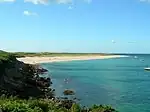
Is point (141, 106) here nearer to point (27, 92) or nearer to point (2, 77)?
point (27, 92)

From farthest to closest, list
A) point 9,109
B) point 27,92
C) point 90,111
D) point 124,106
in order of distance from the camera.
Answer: point 27,92
point 124,106
point 90,111
point 9,109

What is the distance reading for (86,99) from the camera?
161ft

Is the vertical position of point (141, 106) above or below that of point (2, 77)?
below

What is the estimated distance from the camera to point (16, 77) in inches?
2191

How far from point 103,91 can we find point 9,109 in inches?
1569

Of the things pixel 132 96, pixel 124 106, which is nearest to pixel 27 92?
pixel 124 106

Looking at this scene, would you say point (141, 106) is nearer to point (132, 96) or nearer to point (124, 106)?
point (124, 106)

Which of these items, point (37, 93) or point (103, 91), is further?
point (103, 91)

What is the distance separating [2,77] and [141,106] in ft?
67.4

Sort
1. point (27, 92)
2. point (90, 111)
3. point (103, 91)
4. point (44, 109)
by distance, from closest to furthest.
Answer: point (44, 109) → point (90, 111) → point (27, 92) → point (103, 91)

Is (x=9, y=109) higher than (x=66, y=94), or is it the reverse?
(x=9, y=109)

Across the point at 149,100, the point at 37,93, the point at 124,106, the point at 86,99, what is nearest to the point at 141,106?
the point at 124,106

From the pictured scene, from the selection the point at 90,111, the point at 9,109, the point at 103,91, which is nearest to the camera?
the point at 9,109

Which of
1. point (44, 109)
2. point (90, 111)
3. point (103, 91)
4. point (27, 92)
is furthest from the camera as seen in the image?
point (103, 91)
